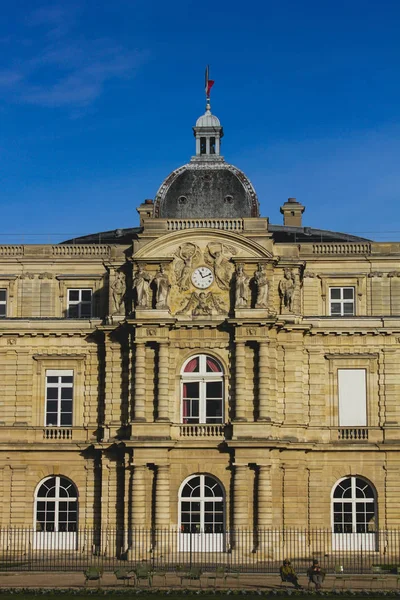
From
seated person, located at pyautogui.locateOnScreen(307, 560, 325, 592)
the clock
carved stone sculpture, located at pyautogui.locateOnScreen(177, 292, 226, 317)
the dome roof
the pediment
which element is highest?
the dome roof

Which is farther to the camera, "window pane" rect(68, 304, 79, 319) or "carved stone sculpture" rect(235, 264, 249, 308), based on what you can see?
"window pane" rect(68, 304, 79, 319)

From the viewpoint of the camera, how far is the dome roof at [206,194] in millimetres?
60250

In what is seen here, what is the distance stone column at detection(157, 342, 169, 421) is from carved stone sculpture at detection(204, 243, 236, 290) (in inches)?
150

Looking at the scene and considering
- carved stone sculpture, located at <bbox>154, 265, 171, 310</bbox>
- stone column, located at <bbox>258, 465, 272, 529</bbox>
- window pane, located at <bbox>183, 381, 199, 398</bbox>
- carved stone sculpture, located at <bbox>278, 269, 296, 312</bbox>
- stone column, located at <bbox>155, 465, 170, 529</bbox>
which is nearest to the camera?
stone column, located at <bbox>258, 465, 272, 529</bbox>

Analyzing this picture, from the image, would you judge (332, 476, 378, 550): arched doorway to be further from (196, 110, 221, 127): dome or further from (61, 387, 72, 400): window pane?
(196, 110, 221, 127): dome

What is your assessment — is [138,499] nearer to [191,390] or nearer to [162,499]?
[162,499]

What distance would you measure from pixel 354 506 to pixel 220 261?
488 inches

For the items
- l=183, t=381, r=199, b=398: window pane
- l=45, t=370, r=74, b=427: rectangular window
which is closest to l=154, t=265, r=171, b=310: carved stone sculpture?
l=183, t=381, r=199, b=398: window pane

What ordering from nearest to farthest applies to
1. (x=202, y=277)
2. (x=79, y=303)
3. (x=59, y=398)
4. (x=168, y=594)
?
(x=168, y=594)
(x=202, y=277)
(x=59, y=398)
(x=79, y=303)

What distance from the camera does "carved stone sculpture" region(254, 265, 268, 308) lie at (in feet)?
182

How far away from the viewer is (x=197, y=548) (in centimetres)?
5428

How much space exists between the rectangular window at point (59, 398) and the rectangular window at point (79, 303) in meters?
3.80

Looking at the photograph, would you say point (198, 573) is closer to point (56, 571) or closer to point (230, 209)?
point (56, 571)

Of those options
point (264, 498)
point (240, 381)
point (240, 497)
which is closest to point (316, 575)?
point (264, 498)
